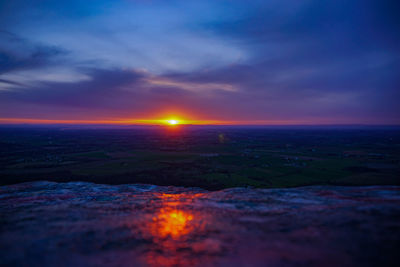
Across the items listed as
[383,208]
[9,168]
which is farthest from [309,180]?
[9,168]

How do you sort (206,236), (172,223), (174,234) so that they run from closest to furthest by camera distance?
(206,236), (174,234), (172,223)

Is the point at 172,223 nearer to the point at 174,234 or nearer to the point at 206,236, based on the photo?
the point at 174,234

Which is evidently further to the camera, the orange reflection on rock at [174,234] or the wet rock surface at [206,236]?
the orange reflection on rock at [174,234]

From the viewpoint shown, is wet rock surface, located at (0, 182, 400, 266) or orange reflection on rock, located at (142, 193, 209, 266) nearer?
wet rock surface, located at (0, 182, 400, 266)

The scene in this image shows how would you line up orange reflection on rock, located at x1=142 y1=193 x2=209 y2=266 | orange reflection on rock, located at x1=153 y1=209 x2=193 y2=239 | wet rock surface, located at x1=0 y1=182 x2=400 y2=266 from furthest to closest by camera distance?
orange reflection on rock, located at x1=153 y1=209 x2=193 y2=239
orange reflection on rock, located at x1=142 y1=193 x2=209 y2=266
wet rock surface, located at x1=0 y1=182 x2=400 y2=266

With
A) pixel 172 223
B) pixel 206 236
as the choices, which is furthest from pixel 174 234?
pixel 206 236

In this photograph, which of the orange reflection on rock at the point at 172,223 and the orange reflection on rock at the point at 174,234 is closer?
the orange reflection on rock at the point at 174,234

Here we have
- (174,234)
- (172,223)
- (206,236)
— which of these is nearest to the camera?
(206,236)

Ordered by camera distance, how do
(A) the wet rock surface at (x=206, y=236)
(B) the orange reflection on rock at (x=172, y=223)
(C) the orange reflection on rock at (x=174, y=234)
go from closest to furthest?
(A) the wet rock surface at (x=206, y=236) < (C) the orange reflection on rock at (x=174, y=234) < (B) the orange reflection on rock at (x=172, y=223)

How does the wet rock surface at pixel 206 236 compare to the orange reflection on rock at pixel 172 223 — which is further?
the orange reflection on rock at pixel 172 223

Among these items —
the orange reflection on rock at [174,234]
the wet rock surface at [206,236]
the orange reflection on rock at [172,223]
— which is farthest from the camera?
the orange reflection on rock at [172,223]
